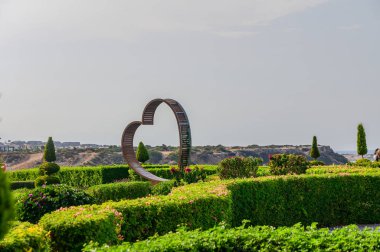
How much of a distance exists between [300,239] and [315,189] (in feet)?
26.6

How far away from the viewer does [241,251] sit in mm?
7055

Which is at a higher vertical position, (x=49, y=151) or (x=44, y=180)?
(x=49, y=151)

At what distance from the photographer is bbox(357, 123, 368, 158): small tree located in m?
34.2

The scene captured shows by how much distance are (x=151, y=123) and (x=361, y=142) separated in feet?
57.0

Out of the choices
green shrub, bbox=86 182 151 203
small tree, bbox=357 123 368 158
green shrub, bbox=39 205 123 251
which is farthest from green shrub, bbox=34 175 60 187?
small tree, bbox=357 123 368 158

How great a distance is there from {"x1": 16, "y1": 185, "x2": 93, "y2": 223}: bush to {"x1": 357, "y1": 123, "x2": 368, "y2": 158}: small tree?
86.5 feet

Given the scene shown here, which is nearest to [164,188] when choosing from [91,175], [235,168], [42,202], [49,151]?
[235,168]

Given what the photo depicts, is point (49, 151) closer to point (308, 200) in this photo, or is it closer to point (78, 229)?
point (308, 200)

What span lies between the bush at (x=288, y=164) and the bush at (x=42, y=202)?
31.5 feet

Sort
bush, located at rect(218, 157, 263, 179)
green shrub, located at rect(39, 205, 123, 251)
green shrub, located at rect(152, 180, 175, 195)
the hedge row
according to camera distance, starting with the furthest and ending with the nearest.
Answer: bush, located at rect(218, 157, 263, 179)
green shrub, located at rect(152, 180, 175, 195)
the hedge row
green shrub, located at rect(39, 205, 123, 251)

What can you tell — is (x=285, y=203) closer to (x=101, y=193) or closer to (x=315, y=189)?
(x=315, y=189)

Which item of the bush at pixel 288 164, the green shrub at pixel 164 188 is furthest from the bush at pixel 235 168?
the green shrub at pixel 164 188

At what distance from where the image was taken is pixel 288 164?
19.1 metres

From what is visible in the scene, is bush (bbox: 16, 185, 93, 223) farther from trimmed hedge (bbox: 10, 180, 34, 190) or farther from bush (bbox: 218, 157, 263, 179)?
trimmed hedge (bbox: 10, 180, 34, 190)
